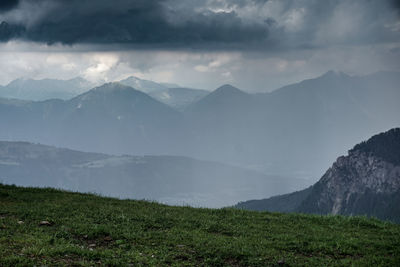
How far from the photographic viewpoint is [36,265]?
12.9m

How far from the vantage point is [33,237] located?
16.1m

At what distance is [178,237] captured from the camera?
17.6m

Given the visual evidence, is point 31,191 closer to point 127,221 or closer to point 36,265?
point 127,221

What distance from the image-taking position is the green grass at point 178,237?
579 inches

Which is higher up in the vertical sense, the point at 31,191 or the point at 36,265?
the point at 31,191

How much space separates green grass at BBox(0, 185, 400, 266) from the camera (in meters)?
14.7

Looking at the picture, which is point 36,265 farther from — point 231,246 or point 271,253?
point 271,253

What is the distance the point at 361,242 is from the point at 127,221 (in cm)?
1092

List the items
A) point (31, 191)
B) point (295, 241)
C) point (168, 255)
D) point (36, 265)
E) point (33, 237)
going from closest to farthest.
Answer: point (36, 265)
point (168, 255)
point (33, 237)
point (295, 241)
point (31, 191)

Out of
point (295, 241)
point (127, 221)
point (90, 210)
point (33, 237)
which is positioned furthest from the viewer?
point (90, 210)

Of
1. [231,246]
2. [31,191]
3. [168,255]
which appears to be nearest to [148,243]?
[168,255]

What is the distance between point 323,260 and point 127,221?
30.9 feet

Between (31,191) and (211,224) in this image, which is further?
(31,191)

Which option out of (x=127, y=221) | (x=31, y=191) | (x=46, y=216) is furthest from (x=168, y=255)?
(x=31, y=191)
